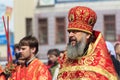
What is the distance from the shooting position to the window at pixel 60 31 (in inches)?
1357

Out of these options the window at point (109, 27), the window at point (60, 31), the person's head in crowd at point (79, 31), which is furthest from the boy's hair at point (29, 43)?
the window at point (60, 31)

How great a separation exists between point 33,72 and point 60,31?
26.9 metres

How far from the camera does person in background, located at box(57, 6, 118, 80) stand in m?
6.62

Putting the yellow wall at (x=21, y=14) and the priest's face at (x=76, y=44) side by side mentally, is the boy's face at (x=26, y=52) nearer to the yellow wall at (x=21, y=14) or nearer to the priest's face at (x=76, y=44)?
the priest's face at (x=76, y=44)

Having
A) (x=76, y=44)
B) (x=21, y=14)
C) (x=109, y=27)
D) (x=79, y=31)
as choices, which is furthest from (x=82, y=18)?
(x=109, y=27)

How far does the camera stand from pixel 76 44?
6.61 metres

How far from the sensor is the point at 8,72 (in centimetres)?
798

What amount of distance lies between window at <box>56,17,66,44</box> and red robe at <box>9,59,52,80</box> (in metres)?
26.4

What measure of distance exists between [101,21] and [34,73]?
2600 centimetres

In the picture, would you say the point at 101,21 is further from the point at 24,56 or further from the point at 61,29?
the point at 24,56

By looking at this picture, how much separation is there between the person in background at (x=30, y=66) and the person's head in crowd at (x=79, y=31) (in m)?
1.16

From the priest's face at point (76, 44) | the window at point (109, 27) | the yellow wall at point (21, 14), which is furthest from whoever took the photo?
the window at point (109, 27)

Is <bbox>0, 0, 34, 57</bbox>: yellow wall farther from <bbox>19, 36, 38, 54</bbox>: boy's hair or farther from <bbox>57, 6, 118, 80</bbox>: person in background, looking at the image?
<bbox>57, 6, 118, 80</bbox>: person in background

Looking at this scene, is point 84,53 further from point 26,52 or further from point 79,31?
point 26,52
